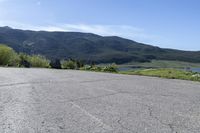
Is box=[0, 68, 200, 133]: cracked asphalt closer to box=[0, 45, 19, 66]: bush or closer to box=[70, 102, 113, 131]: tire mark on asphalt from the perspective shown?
box=[70, 102, 113, 131]: tire mark on asphalt

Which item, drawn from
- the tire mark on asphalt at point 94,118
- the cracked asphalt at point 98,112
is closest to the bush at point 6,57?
the cracked asphalt at point 98,112

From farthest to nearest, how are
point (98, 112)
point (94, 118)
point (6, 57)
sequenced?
point (6, 57)
point (98, 112)
point (94, 118)

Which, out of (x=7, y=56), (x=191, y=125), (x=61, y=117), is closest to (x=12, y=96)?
(x=61, y=117)

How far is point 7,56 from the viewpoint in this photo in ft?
152

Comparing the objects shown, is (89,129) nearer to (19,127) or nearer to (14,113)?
(19,127)

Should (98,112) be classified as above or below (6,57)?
below

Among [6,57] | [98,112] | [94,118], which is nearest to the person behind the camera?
[94,118]

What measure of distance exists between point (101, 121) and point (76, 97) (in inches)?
140

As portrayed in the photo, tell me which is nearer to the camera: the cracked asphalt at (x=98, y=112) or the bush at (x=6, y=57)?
the cracked asphalt at (x=98, y=112)

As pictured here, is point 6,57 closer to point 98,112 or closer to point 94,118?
point 98,112

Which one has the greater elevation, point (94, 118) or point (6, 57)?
point (6, 57)

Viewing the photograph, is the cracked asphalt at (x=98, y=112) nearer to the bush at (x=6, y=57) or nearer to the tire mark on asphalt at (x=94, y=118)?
the tire mark on asphalt at (x=94, y=118)

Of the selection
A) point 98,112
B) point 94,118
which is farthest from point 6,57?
point 94,118

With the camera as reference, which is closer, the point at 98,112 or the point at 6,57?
the point at 98,112
